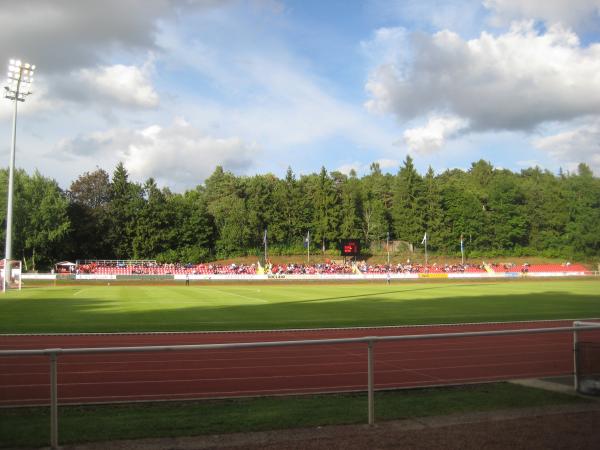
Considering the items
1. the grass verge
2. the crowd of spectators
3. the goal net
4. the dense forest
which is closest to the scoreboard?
the crowd of spectators

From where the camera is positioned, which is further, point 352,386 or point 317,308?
point 317,308

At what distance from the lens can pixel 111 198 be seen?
91.4 meters

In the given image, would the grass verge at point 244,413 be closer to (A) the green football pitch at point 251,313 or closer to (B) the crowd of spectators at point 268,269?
(A) the green football pitch at point 251,313

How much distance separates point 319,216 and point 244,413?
86.5 metres

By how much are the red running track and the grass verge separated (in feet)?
2.34

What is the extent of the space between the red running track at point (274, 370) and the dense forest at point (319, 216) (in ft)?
239

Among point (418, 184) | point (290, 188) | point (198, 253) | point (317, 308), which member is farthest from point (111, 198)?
point (317, 308)

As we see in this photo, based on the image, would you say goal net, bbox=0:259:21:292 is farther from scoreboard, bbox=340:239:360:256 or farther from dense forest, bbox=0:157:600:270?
scoreboard, bbox=340:239:360:256

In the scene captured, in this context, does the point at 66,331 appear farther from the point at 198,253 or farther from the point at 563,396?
the point at 198,253

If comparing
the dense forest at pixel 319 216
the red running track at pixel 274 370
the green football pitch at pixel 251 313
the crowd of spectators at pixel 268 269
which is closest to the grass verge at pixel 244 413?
the red running track at pixel 274 370

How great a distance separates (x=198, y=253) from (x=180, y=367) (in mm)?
75175

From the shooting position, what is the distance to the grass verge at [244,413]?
20.4 feet

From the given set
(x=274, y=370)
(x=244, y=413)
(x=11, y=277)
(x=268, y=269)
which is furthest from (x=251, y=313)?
(x=268, y=269)

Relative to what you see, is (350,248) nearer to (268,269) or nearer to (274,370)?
(268,269)
